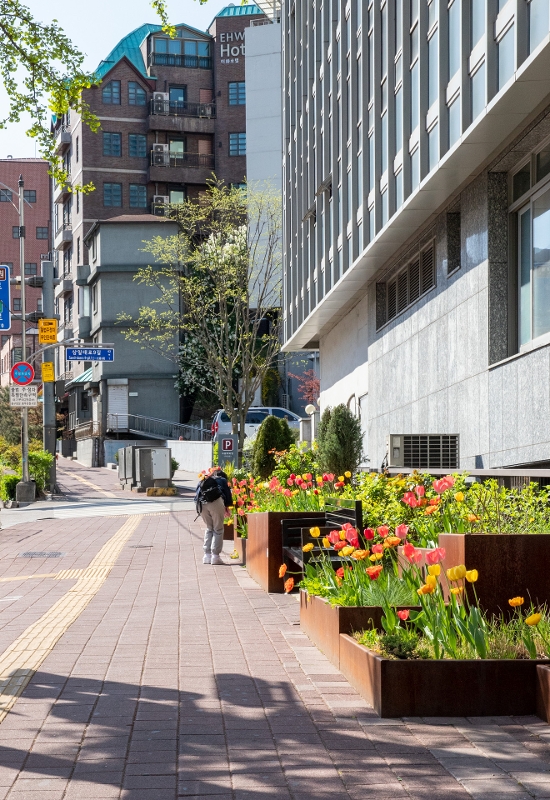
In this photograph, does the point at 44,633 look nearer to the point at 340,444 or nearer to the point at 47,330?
the point at 340,444

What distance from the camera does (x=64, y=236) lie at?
66312 millimetres

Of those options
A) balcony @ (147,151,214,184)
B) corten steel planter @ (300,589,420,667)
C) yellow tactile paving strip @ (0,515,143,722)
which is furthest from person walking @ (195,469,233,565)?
balcony @ (147,151,214,184)

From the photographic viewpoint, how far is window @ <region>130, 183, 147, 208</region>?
64688mm

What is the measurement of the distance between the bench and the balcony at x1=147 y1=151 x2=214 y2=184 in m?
55.5

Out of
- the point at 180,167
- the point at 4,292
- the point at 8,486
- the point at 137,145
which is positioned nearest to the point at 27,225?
the point at 137,145

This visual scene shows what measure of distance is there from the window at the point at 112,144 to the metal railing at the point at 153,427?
62.5ft

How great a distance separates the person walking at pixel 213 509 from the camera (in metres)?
14.7

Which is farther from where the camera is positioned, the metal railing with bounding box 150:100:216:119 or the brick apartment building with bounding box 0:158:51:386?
the brick apartment building with bounding box 0:158:51:386

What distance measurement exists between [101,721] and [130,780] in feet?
3.51

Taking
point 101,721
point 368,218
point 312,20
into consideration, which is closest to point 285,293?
point 312,20

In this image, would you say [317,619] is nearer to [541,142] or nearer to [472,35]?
[541,142]

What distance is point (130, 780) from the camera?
15.1ft

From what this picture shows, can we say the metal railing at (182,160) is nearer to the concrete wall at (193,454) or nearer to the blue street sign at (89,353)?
the concrete wall at (193,454)

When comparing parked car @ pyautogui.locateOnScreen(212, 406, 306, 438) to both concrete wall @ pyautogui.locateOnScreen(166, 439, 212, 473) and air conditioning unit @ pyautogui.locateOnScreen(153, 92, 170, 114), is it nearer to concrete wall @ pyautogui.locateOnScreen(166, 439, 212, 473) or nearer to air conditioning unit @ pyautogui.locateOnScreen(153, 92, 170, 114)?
concrete wall @ pyautogui.locateOnScreen(166, 439, 212, 473)
